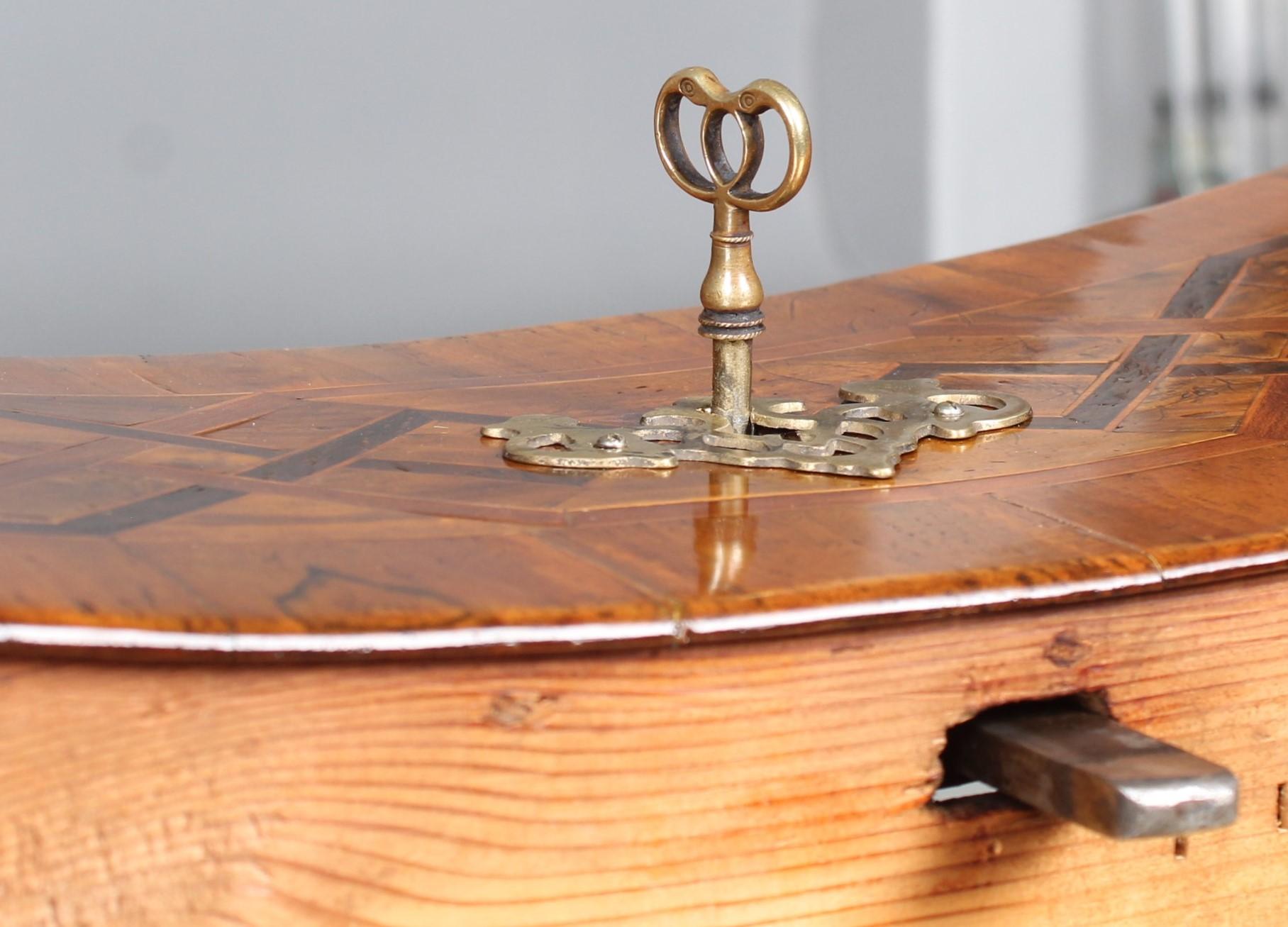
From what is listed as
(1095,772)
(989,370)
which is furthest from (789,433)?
(1095,772)

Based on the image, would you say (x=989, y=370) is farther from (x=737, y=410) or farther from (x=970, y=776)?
(x=970, y=776)

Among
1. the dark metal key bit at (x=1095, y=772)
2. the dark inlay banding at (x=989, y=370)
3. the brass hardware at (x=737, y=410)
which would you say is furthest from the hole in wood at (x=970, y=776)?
the dark inlay banding at (x=989, y=370)

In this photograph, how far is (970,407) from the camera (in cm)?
96

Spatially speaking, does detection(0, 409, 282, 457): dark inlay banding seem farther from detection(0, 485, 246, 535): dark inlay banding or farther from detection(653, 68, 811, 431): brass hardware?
detection(653, 68, 811, 431): brass hardware

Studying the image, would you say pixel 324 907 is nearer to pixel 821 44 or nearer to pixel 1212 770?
pixel 1212 770

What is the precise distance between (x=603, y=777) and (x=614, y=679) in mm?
41

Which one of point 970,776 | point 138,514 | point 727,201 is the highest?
point 727,201

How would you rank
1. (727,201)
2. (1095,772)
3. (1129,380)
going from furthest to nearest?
(1129,380) < (727,201) < (1095,772)

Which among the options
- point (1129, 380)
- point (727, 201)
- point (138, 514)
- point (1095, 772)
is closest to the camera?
point (1095, 772)

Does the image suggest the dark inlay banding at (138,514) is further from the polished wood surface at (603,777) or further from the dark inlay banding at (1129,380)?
the dark inlay banding at (1129,380)

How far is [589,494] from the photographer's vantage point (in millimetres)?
790

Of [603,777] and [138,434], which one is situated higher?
[138,434]

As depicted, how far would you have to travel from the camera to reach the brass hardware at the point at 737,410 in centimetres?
83

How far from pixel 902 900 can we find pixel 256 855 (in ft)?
0.89
